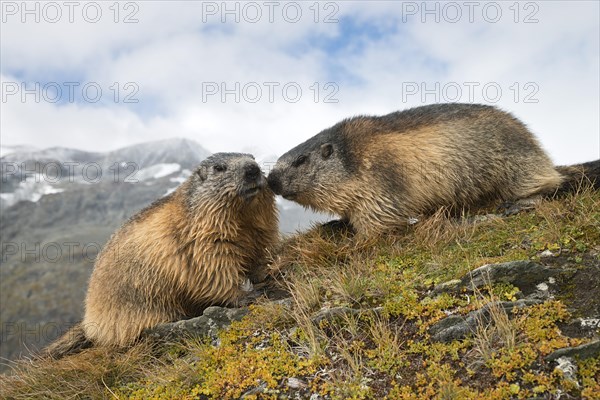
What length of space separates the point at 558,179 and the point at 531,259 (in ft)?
10.8

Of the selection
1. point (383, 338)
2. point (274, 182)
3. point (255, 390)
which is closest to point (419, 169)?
point (274, 182)

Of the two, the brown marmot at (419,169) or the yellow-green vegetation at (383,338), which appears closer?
the yellow-green vegetation at (383,338)

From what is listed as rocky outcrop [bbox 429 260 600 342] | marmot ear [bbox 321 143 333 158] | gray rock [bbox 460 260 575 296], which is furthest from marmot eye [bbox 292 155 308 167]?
gray rock [bbox 460 260 575 296]

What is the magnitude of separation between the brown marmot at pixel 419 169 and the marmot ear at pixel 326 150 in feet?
0.06

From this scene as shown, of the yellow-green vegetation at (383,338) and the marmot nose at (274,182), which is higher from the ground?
the marmot nose at (274,182)

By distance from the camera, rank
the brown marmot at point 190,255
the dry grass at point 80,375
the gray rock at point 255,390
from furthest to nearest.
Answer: the brown marmot at point 190,255
the dry grass at point 80,375
the gray rock at point 255,390

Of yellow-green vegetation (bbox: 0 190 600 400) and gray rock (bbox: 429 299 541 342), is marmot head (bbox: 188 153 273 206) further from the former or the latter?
gray rock (bbox: 429 299 541 342)

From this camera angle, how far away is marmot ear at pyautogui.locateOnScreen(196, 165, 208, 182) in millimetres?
8938

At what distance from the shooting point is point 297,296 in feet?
25.1

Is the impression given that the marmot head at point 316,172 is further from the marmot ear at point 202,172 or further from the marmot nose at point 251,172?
the marmot ear at point 202,172

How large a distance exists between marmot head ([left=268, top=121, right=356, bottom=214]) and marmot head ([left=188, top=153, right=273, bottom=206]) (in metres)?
1.09

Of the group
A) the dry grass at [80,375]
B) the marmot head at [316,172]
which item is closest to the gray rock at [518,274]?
the marmot head at [316,172]

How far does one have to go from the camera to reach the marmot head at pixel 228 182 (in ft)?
28.3

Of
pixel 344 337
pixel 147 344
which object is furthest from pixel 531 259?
pixel 147 344
